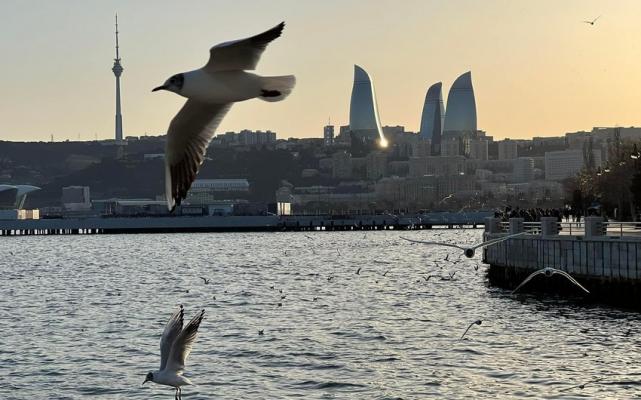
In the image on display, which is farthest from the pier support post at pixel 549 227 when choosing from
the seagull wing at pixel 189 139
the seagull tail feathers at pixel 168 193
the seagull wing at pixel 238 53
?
the seagull wing at pixel 238 53

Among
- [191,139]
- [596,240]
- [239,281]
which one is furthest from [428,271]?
[191,139]

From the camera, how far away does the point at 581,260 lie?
4053 cm

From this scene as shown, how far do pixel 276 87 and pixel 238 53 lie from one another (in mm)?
507

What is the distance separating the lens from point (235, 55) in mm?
6754

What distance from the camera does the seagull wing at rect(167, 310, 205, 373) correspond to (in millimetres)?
12500

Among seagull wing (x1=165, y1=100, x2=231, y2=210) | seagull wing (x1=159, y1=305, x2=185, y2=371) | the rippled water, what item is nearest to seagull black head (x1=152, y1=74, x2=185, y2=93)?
seagull wing (x1=165, y1=100, x2=231, y2=210)

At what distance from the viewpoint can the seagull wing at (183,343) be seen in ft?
41.0

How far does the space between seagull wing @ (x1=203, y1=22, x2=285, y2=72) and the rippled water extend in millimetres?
17196

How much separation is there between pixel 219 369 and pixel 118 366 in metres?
2.65

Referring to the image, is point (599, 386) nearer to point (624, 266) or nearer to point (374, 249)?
point (624, 266)

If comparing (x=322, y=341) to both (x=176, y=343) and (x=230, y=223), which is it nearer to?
(x=176, y=343)

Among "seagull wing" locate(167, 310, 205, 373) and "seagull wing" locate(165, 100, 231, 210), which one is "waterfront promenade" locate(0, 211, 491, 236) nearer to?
"seagull wing" locate(167, 310, 205, 373)

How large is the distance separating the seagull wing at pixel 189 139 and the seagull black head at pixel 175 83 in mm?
465

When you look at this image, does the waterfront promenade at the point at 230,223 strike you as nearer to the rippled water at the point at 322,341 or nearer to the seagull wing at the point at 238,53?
the rippled water at the point at 322,341
